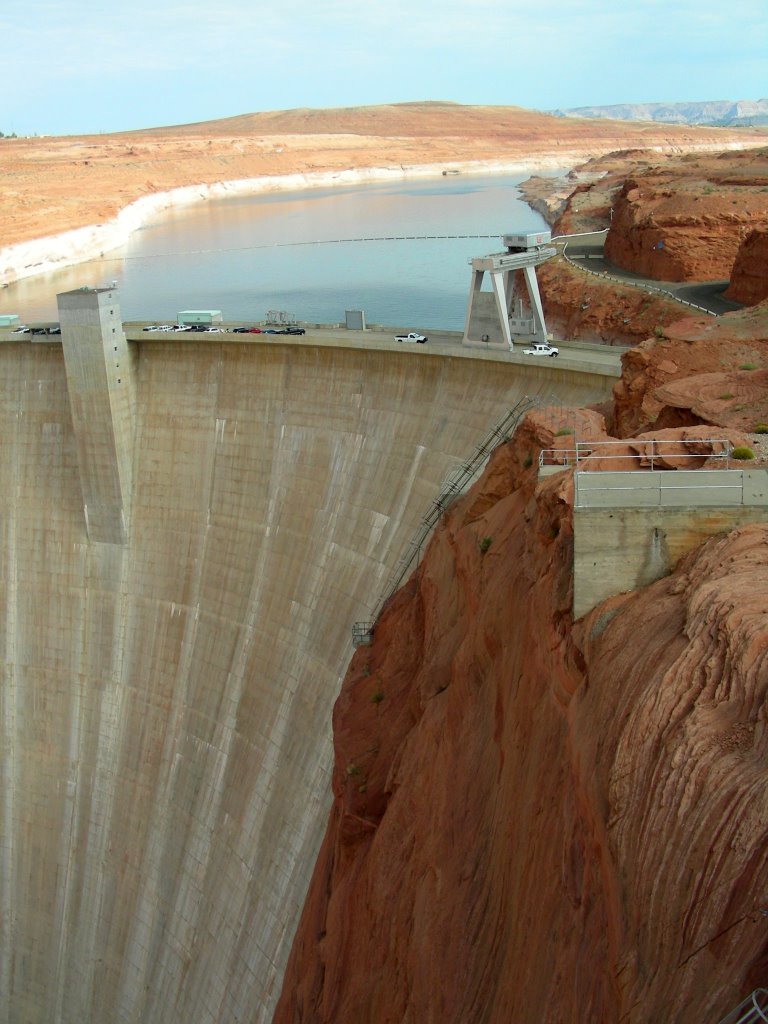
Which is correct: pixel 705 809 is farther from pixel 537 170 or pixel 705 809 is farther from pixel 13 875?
pixel 537 170

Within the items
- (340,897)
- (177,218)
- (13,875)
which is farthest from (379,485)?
(177,218)

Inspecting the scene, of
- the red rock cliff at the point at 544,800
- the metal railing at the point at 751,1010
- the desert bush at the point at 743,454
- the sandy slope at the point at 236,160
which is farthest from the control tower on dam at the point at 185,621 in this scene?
the sandy slope at the point at 236,160

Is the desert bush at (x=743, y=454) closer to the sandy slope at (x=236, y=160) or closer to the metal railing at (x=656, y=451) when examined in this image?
the metal railing at (x=656, y=451)

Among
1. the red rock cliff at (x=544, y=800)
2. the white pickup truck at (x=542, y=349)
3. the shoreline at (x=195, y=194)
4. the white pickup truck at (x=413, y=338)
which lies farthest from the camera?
the shoreline at (x=195, y=194)

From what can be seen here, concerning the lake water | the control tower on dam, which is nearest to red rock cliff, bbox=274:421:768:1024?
the control tower on dam

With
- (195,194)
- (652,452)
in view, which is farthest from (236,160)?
(652,452)

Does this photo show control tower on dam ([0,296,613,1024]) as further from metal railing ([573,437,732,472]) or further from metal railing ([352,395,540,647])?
metal railing ([573,437,732,472])

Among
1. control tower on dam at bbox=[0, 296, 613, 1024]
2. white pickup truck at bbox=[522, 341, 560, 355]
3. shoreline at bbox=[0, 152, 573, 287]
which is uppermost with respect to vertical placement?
shoreline at bbox=[0, 152, 573, 287]
